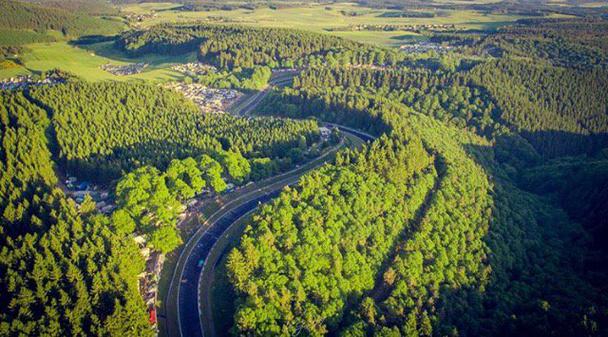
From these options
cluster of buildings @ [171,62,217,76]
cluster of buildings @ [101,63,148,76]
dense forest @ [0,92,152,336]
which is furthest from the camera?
cluster of buildings @ [101,63,148,76]

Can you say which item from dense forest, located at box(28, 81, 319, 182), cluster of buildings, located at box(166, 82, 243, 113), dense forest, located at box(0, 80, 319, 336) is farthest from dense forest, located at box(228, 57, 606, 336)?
cluster of buildings, located at box(166, 82, 243, 113)

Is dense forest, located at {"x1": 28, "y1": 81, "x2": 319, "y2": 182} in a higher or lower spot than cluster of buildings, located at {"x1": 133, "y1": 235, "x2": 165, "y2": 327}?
higher

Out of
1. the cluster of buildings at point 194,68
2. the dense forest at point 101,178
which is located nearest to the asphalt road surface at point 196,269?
the dense forest at point 101,178

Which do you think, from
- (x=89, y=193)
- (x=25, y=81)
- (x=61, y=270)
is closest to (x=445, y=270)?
(x=61, y=270)

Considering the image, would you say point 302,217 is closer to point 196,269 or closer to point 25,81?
point 196,269

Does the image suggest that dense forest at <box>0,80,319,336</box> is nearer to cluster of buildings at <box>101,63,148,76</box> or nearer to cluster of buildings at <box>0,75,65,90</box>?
cluster of buildings at <box>0,75,65,90</box>

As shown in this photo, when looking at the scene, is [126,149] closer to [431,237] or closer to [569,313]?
[431,237]
